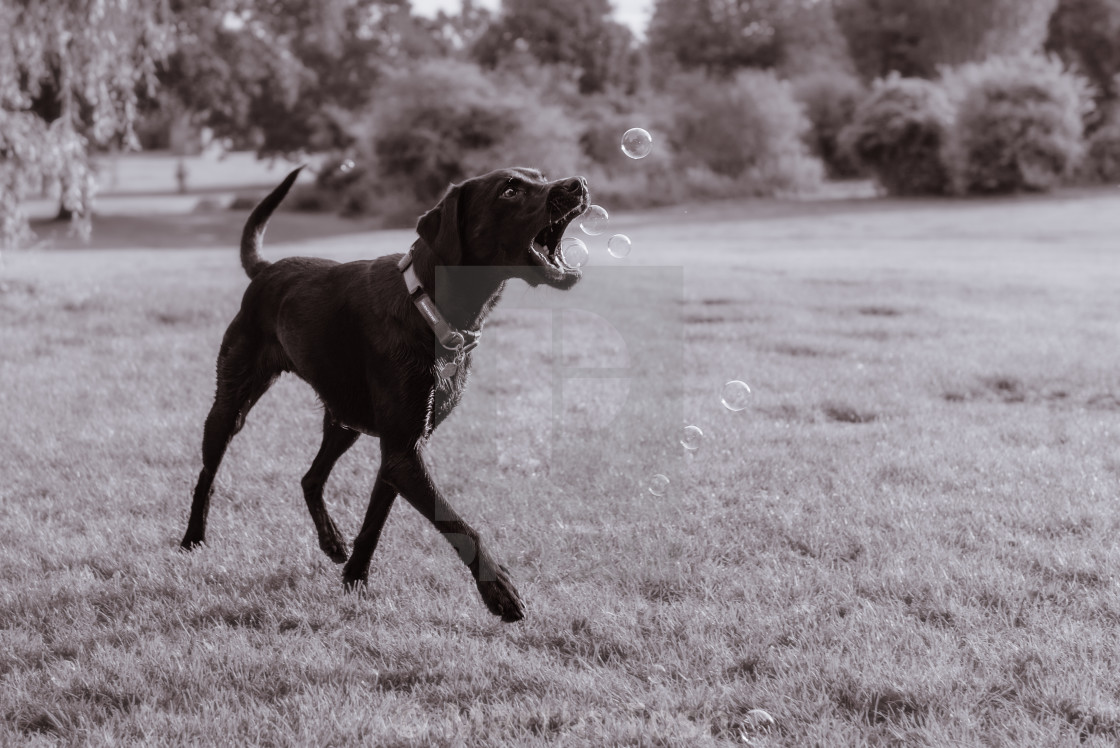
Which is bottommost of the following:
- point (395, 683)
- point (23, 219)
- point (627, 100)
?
point (395, 683)

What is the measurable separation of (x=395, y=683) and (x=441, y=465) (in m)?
2.38

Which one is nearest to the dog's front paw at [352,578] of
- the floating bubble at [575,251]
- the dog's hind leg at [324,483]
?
the dog's hind leg at [324,483]

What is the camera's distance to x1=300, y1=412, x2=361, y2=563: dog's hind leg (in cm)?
432

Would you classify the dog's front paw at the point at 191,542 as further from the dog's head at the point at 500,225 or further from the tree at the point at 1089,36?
the tree at the point at 1089,36

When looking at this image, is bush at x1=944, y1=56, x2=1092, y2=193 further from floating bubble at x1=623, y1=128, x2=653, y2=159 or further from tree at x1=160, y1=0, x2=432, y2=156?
floating bubble at x1=623, y1=128, x2=653, y2=159

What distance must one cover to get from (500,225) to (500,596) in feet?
4.50

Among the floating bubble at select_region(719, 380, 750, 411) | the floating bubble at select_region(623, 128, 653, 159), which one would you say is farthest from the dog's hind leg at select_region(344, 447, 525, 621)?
the floating bubble at select_region(719, 380, 750, 411)

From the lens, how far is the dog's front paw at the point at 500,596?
350 cm

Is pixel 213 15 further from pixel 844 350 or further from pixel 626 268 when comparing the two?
pixel 844 350

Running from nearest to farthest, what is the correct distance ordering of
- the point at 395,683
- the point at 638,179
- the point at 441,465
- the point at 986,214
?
the point at 395,683, the point at 441,465, the point at 986,214, the point at 638,179

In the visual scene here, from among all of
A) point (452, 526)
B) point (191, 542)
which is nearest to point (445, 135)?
point (191, 542)

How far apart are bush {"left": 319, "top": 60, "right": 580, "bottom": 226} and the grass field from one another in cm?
1986

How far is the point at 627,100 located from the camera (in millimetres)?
41312

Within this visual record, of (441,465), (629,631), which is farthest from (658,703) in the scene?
(441,465)
